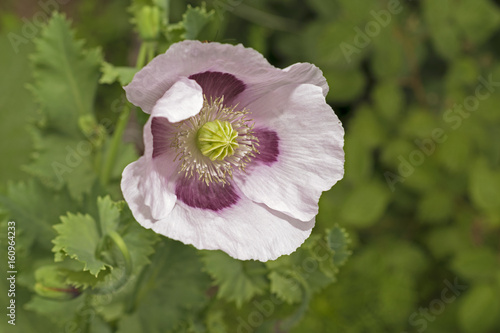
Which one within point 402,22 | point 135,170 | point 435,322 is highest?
point 135,170

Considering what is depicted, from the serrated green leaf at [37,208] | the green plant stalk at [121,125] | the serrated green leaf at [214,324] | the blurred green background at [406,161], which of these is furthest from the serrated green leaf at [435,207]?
the serrated green leaf at [37,208]

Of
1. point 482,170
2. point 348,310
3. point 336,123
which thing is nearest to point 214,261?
point 336,123

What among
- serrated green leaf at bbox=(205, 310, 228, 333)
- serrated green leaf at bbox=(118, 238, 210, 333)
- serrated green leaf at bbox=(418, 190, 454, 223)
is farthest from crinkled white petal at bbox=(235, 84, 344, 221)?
serrated green leaf at bbox=(418, 190, 454, 223)

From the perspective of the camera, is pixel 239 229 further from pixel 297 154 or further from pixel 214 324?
pixel 214 324

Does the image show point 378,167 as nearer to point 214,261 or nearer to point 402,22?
point 402,22

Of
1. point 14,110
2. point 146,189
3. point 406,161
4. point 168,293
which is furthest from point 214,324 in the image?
point 14,110

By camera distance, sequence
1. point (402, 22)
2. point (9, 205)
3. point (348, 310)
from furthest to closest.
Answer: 1. point (402, 22)
2. point (348, 310)
3. point (9, 205)

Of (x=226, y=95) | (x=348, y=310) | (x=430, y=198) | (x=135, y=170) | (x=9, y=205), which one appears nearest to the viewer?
(x=135, y=170)
